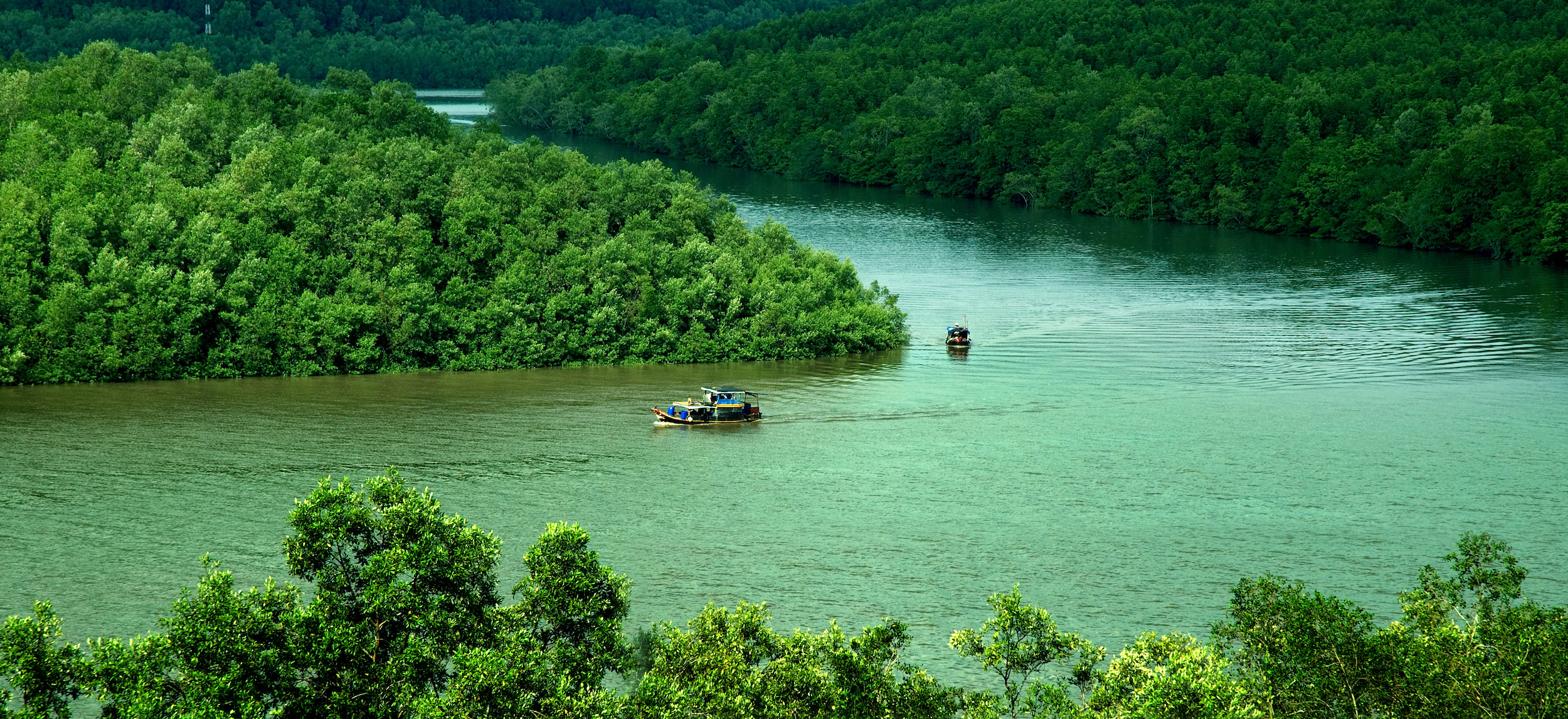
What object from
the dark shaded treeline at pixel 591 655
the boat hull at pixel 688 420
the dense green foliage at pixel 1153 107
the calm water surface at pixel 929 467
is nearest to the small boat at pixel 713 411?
the boat hull at pixel 688 420

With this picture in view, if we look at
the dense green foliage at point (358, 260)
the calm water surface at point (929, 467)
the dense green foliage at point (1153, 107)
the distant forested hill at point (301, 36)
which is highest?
the distant forested hill at point (301, 36)

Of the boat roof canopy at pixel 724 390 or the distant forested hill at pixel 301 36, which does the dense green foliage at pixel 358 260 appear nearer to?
the boat roof canopy at pixel 724 390

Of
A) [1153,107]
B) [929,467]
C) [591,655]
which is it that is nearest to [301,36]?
[1153,107]

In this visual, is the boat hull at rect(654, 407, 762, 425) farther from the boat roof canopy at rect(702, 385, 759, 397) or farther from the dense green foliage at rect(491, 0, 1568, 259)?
the dense green foliage at rect(491, 0, 1568, 259)

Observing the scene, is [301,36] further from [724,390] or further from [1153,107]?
[724,390]

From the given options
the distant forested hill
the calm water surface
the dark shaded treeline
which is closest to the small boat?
the calm water surface

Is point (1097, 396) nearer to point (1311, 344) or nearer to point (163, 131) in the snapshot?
point (1311, 344)

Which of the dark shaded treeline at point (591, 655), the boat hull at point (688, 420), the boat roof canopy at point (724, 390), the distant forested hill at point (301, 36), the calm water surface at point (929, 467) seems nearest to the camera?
the dark shaded treeline at point (591, 655)

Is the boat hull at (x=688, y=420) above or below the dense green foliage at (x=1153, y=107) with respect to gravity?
below
